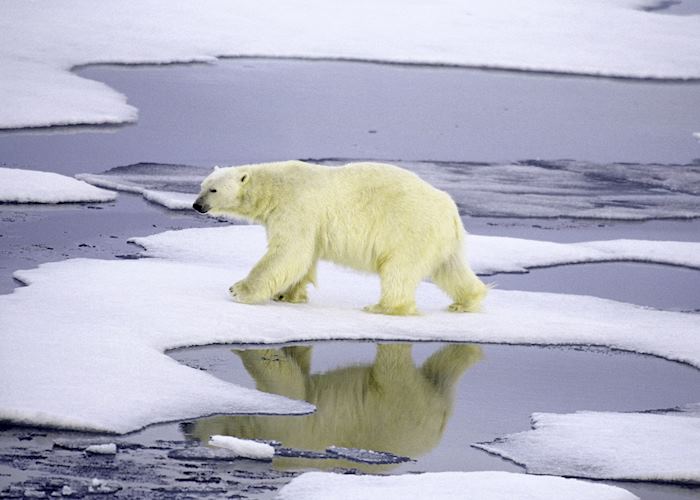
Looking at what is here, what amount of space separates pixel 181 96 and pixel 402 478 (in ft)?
39.0

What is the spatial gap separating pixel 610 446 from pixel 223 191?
2.96 meters

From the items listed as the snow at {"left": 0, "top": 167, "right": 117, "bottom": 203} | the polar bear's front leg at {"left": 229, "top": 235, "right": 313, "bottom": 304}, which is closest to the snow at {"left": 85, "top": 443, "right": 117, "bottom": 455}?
the polar bear's front leg at {"left": 229, "top": 235, "right": 313, "bottom": 304}

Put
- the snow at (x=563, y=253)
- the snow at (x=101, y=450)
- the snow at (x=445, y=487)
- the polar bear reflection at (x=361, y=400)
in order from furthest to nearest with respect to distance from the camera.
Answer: the snow at (x=563, y=253), the polar bear reflection at (x=361, y=400), the snow at (x=101, y=450), the snow at (x=445, y=487)

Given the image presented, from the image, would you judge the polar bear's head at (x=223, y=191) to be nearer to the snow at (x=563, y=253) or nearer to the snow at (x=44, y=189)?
the snow at (x=563, y=253)

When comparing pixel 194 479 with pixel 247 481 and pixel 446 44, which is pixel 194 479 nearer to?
pixel 247 481

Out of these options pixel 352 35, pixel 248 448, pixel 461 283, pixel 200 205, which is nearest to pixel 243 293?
pixel 200 205

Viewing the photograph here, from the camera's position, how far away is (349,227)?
7.27 meters

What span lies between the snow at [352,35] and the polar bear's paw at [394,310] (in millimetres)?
9301

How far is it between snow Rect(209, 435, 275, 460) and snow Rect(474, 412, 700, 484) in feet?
2.96

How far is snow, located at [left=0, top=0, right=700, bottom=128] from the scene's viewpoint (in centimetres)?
1886

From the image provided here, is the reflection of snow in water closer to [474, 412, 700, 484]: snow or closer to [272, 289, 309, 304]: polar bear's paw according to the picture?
[272, 289, 309, 304]: polar bear's paw

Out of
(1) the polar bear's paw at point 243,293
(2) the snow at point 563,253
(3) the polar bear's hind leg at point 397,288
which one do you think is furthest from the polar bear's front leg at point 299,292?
(2) the snow at point 563,253

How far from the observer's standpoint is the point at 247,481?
4.66 meters

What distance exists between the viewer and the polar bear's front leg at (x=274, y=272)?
716cm
